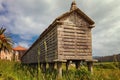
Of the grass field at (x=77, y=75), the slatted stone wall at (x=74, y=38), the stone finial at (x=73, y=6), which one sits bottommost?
the grass field at (x=77, y=75)

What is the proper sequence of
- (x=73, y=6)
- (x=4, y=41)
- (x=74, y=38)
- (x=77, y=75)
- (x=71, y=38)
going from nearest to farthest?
(x=77, y=75) → (x=71, y=38) → (x=74, y=38) → (x=73, y=6) → (x=4, y=41)

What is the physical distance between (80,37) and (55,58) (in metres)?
2.19

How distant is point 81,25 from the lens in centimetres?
1430

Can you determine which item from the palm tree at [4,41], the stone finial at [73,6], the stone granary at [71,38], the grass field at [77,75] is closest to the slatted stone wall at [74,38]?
the stone granary at [71,38]

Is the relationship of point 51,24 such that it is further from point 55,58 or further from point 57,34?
point 55,58

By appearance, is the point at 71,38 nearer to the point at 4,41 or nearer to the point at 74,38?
the point at 74,38

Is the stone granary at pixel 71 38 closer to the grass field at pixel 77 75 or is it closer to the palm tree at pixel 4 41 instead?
the grass field at pixel 77 75

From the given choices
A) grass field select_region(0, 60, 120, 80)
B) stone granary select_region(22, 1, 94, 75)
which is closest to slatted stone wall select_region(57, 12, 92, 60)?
stone granary select_region(22, 1, 94, 75)

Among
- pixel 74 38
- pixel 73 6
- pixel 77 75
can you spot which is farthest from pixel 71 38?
pixel 77 75

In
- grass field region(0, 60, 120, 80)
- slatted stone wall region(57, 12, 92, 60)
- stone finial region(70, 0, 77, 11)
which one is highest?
stone finial region(70, 0, 77, 11)

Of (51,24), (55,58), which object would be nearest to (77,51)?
(55,58)

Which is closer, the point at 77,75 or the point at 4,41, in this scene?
the point at 77,75

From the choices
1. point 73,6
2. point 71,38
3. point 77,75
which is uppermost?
point 73,6

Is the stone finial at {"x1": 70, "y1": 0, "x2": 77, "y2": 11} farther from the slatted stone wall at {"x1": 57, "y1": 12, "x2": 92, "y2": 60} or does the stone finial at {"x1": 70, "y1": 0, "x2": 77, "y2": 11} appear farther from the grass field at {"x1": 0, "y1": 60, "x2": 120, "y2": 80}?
the grass field at {"x1": 0, "y1": 60, "x2": 120, "y2": 80}
